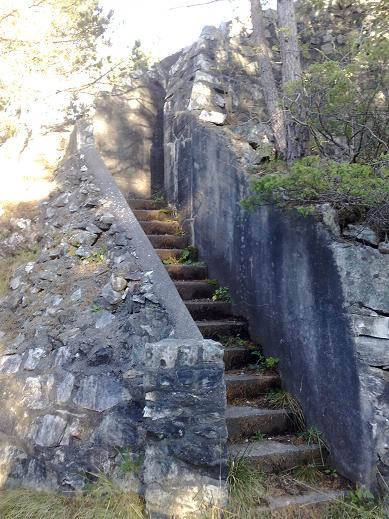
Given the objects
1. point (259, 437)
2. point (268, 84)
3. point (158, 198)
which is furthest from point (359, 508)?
point (158, 198)

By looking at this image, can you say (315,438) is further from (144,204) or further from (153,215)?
(144,204)

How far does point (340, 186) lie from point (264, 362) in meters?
1.79

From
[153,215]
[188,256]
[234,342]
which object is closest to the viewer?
[234,342]

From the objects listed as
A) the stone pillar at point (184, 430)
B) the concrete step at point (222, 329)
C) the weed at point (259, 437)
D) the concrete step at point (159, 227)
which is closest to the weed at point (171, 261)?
the concrete step at point (159, 227)

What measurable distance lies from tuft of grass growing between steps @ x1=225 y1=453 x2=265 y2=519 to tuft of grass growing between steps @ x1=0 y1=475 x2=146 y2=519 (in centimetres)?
57

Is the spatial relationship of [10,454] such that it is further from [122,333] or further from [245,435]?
[245,435]

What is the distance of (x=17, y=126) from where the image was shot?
27.6ft

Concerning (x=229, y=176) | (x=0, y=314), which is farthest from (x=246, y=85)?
(x=0, y=314)

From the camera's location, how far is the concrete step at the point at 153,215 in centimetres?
685

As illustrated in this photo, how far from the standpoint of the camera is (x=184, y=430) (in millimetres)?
3055

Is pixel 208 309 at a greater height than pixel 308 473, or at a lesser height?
greater

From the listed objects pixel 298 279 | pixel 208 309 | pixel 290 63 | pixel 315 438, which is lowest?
pixel 315 438

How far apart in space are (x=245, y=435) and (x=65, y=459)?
1.35 metres

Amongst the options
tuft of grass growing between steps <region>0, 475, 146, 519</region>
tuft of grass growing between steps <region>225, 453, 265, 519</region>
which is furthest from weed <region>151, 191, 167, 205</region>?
tuft of grass growing between steps <region>0, 475, 146, 519</region>
